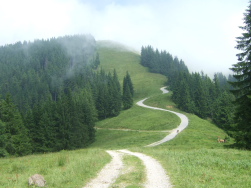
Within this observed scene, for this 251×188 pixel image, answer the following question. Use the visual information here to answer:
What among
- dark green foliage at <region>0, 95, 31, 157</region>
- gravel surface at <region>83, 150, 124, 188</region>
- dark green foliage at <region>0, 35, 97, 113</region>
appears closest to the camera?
gravel surface at <region>83, 150, 124, 188</region>

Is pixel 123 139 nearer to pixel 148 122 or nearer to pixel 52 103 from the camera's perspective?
pixel 148 122

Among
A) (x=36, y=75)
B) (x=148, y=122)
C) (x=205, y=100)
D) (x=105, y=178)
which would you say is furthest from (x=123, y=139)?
(x=36, y=75)

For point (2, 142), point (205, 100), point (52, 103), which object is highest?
point (52, 103)

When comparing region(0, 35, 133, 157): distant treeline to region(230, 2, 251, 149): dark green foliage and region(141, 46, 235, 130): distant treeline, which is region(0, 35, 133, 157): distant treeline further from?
region(230, 2, 251, 149): dark green foliage

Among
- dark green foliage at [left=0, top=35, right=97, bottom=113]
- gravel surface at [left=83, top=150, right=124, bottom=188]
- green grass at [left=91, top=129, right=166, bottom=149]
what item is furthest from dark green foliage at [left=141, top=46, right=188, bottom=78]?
gravel surface at [left=83, top=150, right=124, bottom=188]

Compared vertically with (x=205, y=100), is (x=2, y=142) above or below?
above

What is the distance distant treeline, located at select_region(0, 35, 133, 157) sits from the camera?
1689 inches

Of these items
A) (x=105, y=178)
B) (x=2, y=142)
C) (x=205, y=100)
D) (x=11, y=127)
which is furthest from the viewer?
(x=205, y=100)

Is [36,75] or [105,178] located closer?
[105,178]

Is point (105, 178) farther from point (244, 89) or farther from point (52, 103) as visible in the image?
point (52, 103)

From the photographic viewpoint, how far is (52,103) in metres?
67.9

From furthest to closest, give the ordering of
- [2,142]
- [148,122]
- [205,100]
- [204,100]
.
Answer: [205,100] → [204,100] → [148,122] → [2,142]

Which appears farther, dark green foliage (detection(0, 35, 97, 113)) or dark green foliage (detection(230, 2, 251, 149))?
dark green foliage (detection(0, 35, 97, 113))

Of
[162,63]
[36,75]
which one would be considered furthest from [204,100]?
[36,75]
